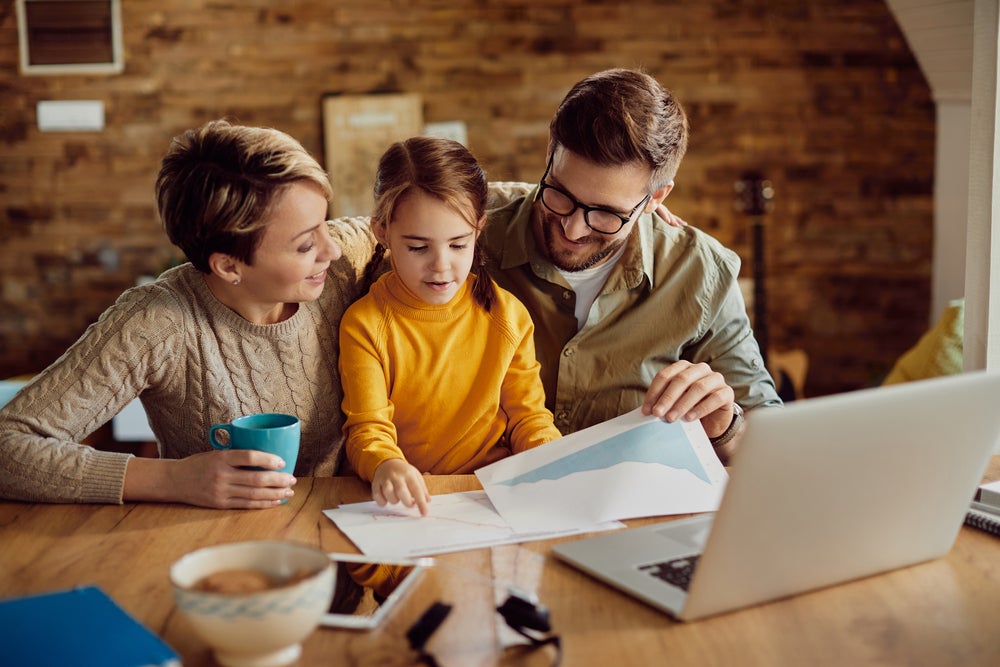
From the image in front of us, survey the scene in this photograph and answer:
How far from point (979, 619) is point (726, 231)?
3.45m

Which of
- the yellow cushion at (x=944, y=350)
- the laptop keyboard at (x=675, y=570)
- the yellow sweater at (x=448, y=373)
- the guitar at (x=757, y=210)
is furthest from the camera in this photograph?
the guitar at (x=757, y=210)

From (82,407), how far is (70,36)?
3.30 metres

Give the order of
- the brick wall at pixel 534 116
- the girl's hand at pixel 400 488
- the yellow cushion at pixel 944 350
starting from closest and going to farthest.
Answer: the girl's hand at pixel 400 488 → the yellow cushion at pixel 944 350 → the brick wall at pixel 534 116

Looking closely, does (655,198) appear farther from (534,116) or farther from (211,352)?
(534,116)

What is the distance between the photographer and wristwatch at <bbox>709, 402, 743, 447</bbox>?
1580 millimetres

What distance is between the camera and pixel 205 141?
4.73 feet

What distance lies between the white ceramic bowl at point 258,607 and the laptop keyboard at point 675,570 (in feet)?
1.18

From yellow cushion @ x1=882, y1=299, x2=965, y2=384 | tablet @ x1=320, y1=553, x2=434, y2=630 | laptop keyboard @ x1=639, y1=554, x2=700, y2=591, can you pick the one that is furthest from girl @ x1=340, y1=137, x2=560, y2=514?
yellow cushion @ x1=882, y1=299, x2=965, y2=384

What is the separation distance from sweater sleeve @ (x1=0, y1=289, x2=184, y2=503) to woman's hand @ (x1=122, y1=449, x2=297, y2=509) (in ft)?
0.12

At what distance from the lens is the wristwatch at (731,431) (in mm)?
1580

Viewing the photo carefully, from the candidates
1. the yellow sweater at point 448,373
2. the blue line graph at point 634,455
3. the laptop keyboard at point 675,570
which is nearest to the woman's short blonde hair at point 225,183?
the yellow sweater at point 448,373

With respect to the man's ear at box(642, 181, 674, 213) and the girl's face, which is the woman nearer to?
the girl's face

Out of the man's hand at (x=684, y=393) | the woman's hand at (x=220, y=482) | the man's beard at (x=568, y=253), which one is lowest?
the woman's hand at (x=220, y=482)

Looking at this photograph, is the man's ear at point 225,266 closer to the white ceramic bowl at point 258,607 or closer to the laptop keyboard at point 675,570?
the white ceramic bowl at point 258,607
